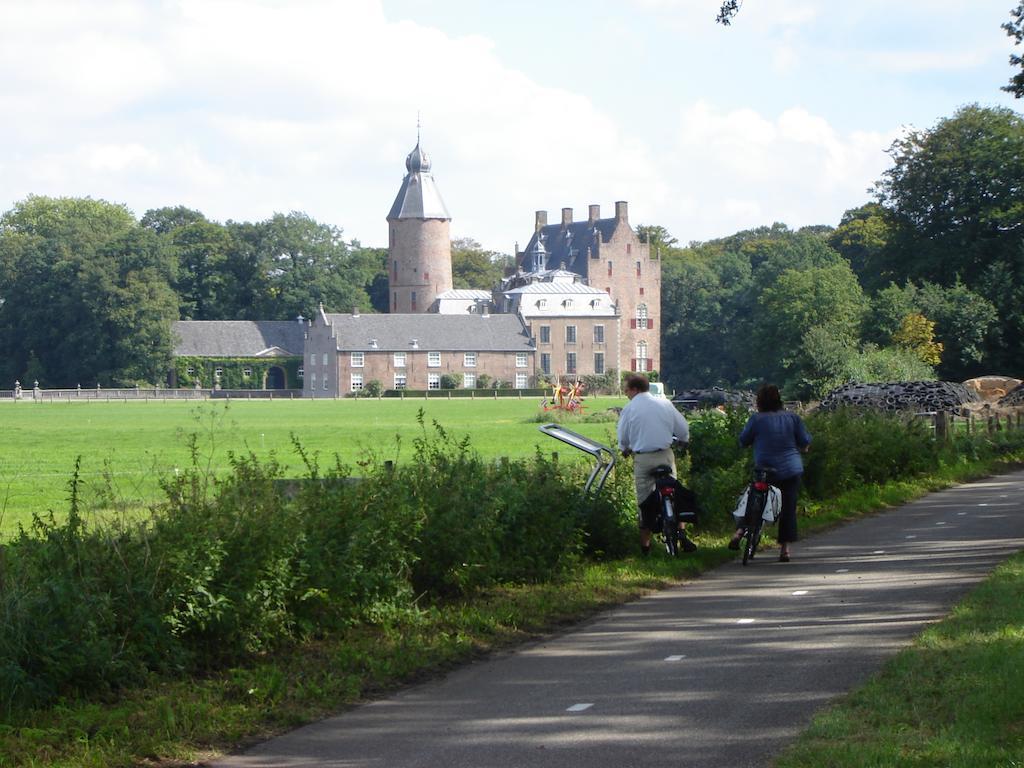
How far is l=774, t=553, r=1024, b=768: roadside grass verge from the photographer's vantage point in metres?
5.29

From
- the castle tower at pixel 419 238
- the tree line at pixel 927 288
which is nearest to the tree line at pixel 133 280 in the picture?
the castle tower at pixel 419 238

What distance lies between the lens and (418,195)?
125562 millimetres

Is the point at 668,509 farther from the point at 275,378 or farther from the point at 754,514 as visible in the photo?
the point at 275,378

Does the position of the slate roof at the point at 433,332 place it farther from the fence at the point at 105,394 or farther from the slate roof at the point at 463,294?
the fence at the point at 105,394

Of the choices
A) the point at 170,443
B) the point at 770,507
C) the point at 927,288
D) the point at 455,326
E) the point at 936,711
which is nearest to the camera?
the point at 936,711

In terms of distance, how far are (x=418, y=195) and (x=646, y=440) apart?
11562cm

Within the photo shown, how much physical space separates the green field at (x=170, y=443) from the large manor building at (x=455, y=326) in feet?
165

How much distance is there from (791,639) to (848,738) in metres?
2.39

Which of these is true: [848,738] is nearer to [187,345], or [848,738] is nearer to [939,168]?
[939,168]

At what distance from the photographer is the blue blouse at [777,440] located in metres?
12.2

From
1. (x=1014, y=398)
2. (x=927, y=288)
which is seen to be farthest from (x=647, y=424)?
(x=927, y=288)

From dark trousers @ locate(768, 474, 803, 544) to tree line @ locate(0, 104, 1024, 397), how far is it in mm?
31691

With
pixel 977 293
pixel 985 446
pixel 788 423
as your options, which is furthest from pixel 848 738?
pixel 977 293

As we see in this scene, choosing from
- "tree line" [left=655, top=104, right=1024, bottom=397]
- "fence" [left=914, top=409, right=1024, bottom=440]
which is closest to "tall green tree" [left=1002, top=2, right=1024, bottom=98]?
"fence" [left=914, top=409, right=1024, bottom=440]
